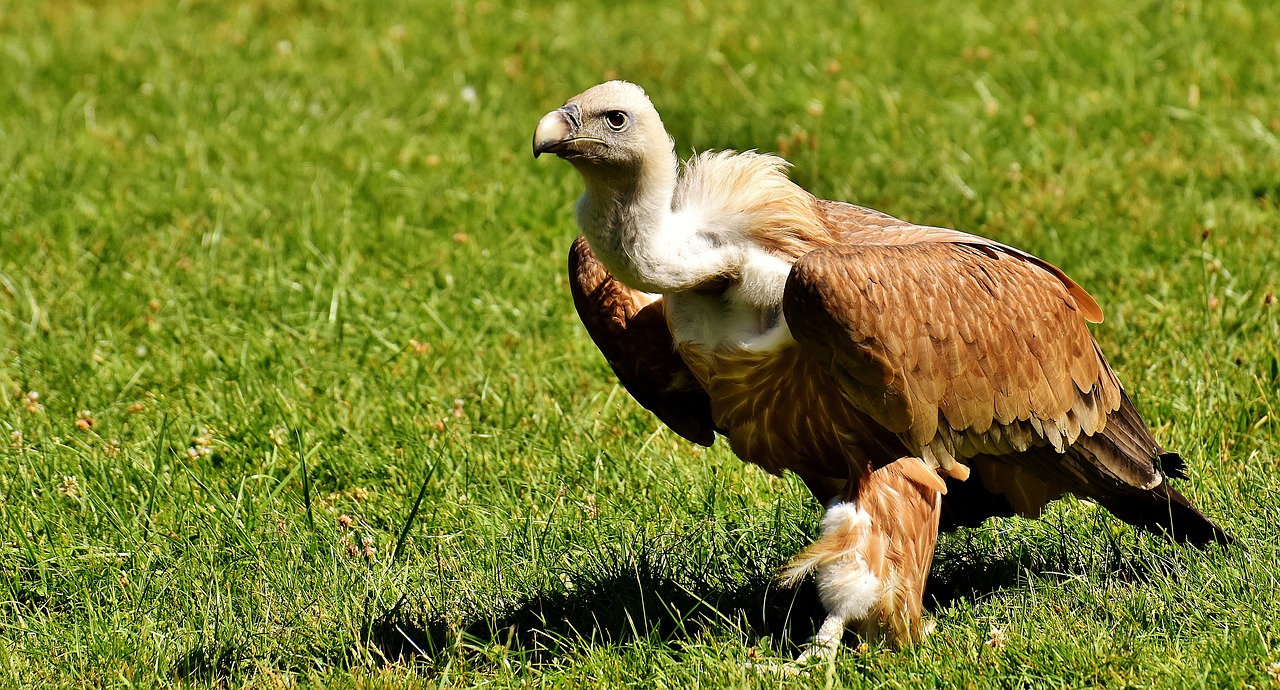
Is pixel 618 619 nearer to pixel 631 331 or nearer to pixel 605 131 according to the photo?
pixel 631 331

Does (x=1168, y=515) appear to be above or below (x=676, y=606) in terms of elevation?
above

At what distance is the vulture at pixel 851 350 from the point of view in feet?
12.0

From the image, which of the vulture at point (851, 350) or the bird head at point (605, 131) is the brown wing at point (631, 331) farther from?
the bird head at point (605, 131)

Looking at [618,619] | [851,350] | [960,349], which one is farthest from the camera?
[618,619]

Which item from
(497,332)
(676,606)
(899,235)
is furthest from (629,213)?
(497,332)

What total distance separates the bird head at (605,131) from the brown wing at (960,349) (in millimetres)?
510

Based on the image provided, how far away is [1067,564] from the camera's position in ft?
14.4

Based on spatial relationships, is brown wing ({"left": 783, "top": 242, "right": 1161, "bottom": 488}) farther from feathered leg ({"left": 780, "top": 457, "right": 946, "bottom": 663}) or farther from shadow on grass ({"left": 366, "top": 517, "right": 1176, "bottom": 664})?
shadow on grass ({"left": 366, "top": 517, "right": 1176, "bottom": 664})

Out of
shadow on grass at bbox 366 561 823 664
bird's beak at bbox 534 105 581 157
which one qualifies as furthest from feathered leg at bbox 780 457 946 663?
bird's beak at bbox 534 105 581 157

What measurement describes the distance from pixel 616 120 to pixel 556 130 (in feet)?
0.56

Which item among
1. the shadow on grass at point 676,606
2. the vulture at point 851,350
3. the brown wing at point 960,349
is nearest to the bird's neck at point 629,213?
the vulture at point 851,350

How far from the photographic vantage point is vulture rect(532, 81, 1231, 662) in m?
3.67

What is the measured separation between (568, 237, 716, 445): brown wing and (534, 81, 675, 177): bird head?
2.11 feet

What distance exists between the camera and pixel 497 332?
19.8 ft
